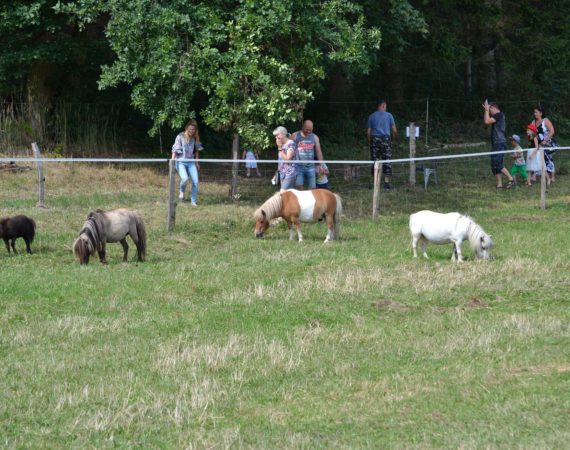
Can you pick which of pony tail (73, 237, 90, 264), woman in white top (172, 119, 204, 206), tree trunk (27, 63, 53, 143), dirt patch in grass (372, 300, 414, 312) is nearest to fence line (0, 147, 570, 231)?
woman in white top (172, 119, 204, 206)

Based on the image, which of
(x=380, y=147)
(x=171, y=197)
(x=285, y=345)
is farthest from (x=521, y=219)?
(x=285, y=345)

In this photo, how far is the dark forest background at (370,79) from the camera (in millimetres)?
26500

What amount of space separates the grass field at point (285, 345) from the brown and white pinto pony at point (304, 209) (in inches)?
17.1

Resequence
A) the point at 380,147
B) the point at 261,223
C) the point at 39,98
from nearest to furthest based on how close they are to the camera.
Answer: the point at 261,223, the point at 380,147, the point at 39,98

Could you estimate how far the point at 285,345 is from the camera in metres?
10.9

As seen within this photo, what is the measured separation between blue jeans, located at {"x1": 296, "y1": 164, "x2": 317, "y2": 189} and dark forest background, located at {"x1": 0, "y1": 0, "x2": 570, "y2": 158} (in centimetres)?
414

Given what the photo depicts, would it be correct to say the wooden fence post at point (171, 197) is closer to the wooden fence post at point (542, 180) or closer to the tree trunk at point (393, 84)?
the wooden fence post at point (542, 180)

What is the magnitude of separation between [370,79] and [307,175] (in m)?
18.1

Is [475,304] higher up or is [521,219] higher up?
[521,219]

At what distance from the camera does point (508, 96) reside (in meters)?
39.3

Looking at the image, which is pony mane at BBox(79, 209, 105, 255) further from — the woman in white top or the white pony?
the woman in white top

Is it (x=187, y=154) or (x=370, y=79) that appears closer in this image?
(x=187, y=154)

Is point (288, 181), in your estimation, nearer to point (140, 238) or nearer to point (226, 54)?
point (226, 54)

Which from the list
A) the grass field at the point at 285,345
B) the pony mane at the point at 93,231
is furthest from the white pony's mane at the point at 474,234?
the pony mane at the point at 93,231
